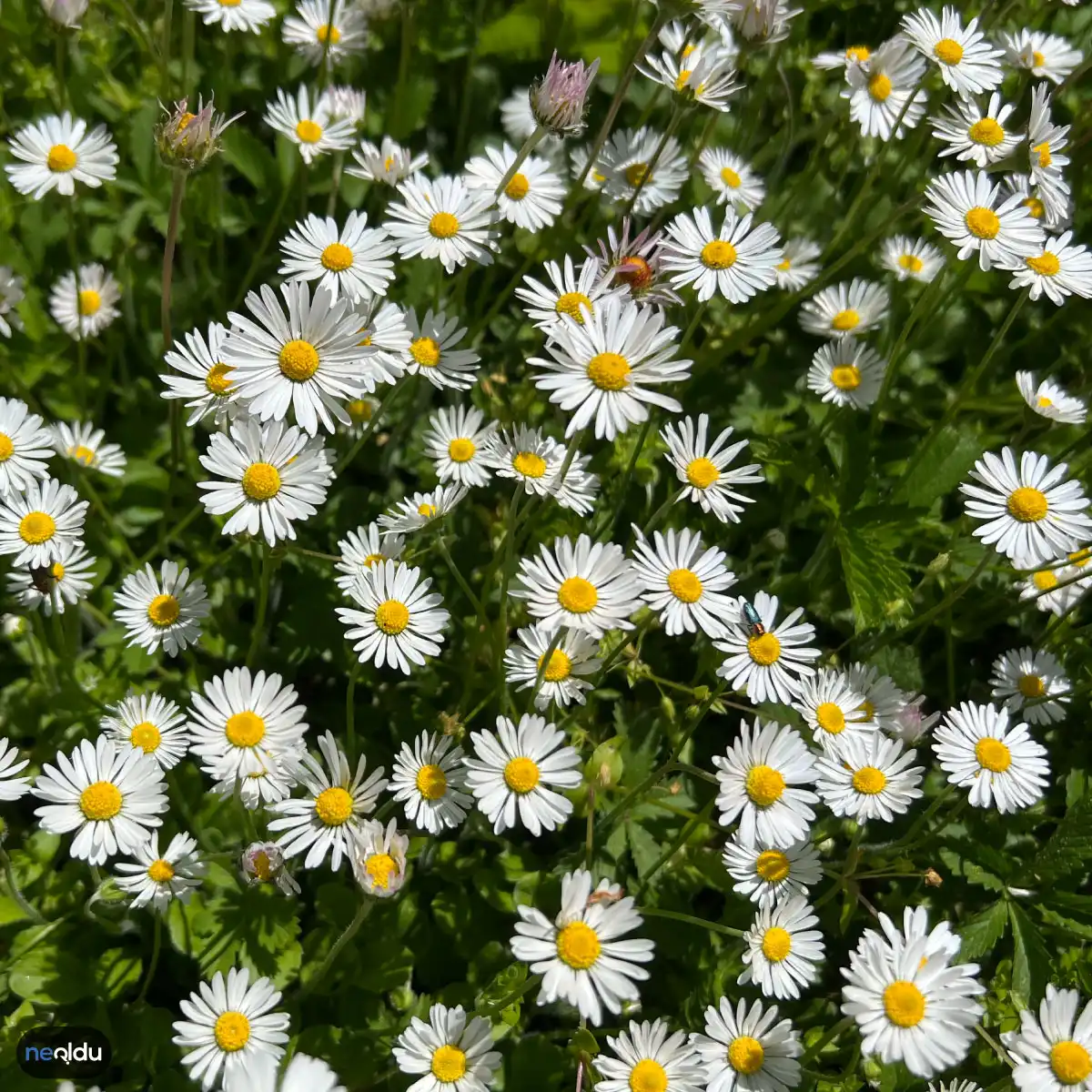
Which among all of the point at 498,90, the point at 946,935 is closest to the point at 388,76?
the point at 498,90

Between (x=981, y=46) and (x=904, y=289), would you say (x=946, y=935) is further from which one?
(x=981, y=46)

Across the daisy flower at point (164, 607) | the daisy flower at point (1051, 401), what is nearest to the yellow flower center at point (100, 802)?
the daisy flower at point (164, 607)

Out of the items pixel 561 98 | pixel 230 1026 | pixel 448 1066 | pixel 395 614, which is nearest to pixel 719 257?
pixel 561 98

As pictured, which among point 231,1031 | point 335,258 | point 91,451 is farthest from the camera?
point 91,451

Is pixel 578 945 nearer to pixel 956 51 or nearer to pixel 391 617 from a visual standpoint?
pixel 391 617

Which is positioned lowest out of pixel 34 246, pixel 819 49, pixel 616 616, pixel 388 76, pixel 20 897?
pixel 20 897

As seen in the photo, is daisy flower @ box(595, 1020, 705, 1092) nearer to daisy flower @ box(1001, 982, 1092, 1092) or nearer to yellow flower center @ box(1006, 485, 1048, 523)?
daisy flower @ box(1001, 982, 1092, 1092)

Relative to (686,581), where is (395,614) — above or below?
below
